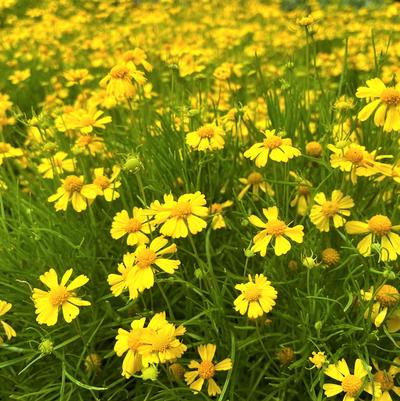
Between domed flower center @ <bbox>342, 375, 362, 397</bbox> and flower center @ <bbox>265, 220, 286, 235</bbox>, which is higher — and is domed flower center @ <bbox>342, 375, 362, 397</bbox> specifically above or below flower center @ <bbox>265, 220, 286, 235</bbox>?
below

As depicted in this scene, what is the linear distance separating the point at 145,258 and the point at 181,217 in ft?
0.47

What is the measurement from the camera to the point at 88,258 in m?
1.63

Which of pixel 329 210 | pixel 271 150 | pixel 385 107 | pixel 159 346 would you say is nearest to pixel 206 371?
pixel 159 346

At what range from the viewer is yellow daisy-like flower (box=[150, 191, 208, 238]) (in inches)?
51.7

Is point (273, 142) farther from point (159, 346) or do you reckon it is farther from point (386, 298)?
point (159, 346)

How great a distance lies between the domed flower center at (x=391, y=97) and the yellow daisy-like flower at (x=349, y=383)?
2.28ft

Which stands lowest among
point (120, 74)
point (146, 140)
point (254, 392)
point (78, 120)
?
point (254, 392)

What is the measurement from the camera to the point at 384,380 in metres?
1.29

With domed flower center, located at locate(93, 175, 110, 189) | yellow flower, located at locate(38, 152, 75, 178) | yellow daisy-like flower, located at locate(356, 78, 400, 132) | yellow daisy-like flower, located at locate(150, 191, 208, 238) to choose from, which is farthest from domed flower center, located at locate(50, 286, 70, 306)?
yellow daisy-like flower, located at locate(356, 78, 400, 132)

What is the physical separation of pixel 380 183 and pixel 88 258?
3.17 feet

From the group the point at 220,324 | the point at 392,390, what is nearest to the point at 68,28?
the point at 220,324

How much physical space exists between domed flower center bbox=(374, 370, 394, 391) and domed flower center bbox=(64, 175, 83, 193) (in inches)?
38.4

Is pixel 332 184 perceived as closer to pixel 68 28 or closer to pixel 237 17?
pixel 68 28

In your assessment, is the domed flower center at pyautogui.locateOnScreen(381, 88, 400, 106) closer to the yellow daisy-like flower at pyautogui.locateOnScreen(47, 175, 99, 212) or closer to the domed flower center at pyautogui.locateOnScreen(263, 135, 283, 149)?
the domed flower center at pyautogui.locateOnScreen(263, 135, 283, 149)
